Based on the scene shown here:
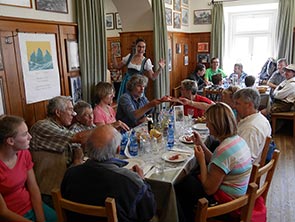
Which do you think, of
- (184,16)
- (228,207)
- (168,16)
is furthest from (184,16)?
(228,207)

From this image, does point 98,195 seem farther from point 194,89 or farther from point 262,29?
point 262,29

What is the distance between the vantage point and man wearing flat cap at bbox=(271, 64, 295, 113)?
451 centimetres

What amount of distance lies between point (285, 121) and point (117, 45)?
424 centimetres

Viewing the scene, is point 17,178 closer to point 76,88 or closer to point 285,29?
point 76,88

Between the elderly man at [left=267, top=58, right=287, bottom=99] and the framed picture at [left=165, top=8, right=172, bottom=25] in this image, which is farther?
the framed picture at [left=165, top=8, right=172, bottom=25]

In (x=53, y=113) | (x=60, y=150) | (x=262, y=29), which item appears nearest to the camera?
(x=60, y=150)

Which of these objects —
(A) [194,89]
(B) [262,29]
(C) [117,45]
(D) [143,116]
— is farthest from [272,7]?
(D) [143,116]

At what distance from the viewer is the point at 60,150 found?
198 centimetres

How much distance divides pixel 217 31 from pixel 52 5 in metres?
4.72

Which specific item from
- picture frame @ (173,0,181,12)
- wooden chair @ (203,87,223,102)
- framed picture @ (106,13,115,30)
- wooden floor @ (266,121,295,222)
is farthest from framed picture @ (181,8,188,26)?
wooden floor @ (266,121,295,222)

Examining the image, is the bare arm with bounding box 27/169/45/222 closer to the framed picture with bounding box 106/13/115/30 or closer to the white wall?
the white wall

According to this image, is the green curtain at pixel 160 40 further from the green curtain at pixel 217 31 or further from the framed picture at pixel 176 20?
the green curtain at pixel 217 31

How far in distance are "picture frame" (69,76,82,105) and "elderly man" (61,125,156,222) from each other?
213 cm

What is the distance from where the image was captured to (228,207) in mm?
1328
